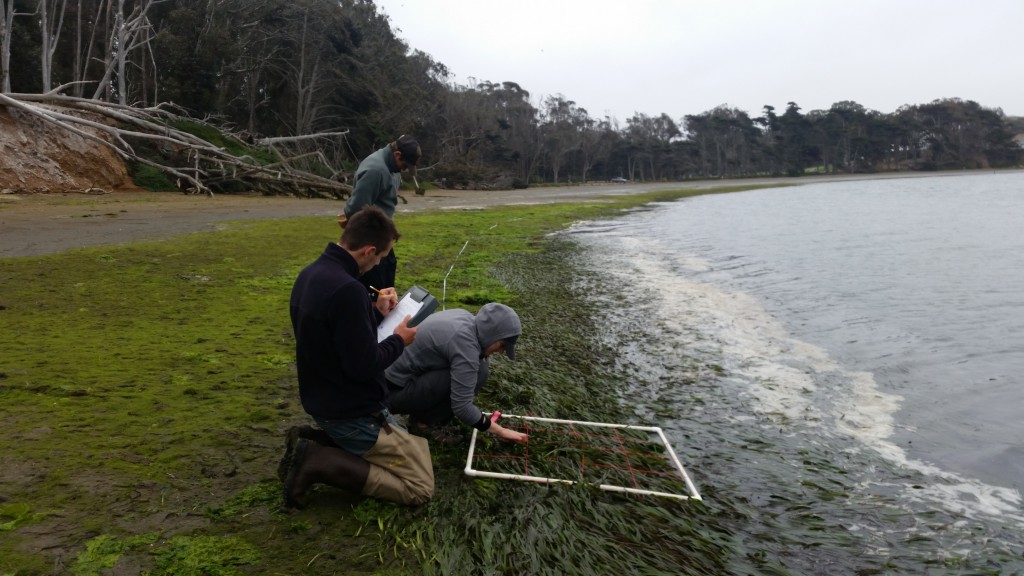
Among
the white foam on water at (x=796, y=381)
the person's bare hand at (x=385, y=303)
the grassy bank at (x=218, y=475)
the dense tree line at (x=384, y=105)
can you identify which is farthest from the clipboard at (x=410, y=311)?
the dense tree line at (x=384, y=105)

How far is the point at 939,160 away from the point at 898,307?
97076mm

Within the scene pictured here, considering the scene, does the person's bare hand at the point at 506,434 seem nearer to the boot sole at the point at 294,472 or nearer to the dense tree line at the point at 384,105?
the boot sole at the point at 294,472

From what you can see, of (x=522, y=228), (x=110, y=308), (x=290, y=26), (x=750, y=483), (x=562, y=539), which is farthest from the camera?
(x=290, y=26)

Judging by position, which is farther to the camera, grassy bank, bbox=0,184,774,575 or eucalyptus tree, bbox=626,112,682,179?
eucalyptus tree, bbox=626,112,682,179

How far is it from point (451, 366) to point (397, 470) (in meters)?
0.76

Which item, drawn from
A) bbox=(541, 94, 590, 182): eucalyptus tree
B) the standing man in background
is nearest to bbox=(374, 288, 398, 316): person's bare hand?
the standing man in background

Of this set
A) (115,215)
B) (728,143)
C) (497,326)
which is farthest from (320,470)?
(728,143)

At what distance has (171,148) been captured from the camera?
2195cm

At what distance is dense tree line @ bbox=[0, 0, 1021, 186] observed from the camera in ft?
95.9

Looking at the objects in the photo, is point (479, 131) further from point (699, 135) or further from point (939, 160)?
point (939, 160)

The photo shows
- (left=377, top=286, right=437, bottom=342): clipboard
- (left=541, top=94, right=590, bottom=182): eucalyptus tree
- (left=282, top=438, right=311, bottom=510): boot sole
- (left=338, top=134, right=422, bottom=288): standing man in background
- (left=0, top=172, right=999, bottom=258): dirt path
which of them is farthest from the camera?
(left=541, top=94, right=590, bottom=182): eucalyptus tree

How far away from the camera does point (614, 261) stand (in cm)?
1302

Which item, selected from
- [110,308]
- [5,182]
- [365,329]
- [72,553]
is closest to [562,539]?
[365,329]

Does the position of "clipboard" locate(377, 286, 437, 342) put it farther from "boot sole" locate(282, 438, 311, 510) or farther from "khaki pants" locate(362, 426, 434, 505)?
"boot sole" locate(282, 438, 311, 510)
